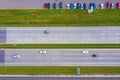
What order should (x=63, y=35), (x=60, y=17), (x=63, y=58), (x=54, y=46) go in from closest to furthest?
1. (x=63, y=58)
2. (x=54, y=46)
3. (x=63, y=35)
4. (x=60, y=17)

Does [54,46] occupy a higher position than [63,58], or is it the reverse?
[54,46]

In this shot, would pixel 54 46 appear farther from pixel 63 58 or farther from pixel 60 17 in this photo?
pixel 60 17

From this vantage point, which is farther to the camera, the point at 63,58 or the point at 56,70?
the point at 63,58

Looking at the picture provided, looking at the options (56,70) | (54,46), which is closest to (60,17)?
(54,46)

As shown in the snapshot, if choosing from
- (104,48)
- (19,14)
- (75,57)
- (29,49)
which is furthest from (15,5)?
(104,48)

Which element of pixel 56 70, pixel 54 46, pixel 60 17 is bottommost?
pixel 56 70

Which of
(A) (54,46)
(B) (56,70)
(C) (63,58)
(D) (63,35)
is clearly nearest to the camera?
(B) (56,70)
